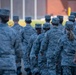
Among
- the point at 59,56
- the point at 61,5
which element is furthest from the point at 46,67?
the point at 61,5

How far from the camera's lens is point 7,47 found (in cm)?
755

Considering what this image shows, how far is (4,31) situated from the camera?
7.71m

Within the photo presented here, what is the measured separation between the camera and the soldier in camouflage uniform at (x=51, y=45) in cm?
1047

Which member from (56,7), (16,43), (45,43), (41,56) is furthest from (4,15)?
(56,7)

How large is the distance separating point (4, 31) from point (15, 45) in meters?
0.39

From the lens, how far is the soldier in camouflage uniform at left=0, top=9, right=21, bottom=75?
7445mm

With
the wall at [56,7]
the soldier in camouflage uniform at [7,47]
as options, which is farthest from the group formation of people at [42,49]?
the wall at [56,7]

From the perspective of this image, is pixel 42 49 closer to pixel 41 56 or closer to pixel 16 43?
pixel 41 56

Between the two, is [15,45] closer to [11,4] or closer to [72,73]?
[72,73]

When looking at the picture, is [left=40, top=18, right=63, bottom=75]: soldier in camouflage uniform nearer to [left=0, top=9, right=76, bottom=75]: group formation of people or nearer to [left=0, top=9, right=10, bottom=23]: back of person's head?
[left=0, top=9, right=76, bottom=75]: group formation of people

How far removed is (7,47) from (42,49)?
3192 millimetres

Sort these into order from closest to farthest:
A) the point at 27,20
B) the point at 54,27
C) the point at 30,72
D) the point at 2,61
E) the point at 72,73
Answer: the point at 2,61, the point at 72,73, the point at 54,27, the point at 30,72, the point at 27,20

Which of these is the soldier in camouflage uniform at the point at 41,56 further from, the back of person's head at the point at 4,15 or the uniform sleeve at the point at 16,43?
the back of person's head at the point at 4,15

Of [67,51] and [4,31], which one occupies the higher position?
[4,31]
